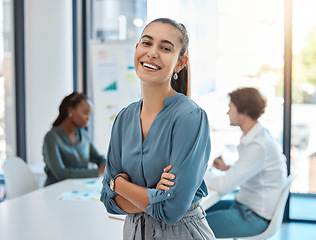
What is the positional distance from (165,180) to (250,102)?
1678 mm

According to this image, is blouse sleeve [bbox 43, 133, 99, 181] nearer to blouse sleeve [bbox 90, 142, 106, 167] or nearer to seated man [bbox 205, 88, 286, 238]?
blouse sleeve [bbox 90, 142, 106, 167]

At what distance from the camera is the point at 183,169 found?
1.25 metres

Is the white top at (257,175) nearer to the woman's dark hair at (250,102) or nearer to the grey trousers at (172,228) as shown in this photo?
the woman's dark hair at (250,102)

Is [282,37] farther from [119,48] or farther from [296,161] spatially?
[119,48]

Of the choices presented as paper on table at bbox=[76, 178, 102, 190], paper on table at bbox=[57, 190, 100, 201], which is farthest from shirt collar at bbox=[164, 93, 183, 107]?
paper on table at bbox=[76, 178, 102, 190]

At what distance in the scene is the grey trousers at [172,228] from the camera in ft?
4.31

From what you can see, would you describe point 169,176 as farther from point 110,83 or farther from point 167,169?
point 110,83

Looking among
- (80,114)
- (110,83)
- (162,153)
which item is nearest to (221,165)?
(80,114)

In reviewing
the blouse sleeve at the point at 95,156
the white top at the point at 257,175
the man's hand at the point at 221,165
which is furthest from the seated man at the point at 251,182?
the blouse sleeve at the point at 95,156

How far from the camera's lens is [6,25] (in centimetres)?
481

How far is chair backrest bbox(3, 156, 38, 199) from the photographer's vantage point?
9.68ft

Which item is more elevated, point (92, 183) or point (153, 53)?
point (153, 53)

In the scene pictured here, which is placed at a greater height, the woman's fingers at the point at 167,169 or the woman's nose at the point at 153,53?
the woman's nose at the point at 153,53

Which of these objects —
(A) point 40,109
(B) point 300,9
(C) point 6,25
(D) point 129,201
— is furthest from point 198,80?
(D) point 129,201
